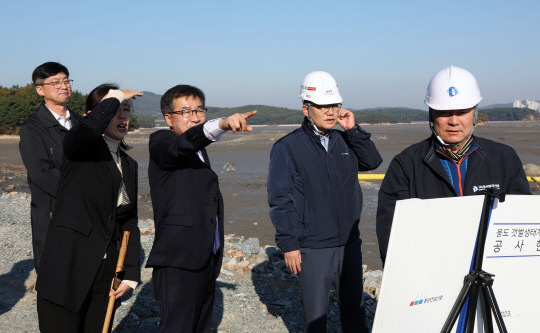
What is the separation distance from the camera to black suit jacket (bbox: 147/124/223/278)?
129 inches

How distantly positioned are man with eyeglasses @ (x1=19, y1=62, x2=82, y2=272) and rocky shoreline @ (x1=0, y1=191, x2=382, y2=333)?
156cm

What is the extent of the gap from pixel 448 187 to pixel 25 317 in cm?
445

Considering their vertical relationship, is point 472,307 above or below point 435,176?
below

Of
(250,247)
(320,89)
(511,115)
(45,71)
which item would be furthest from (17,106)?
(511,115)

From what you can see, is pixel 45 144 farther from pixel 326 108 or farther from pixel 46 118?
pixel 326 108

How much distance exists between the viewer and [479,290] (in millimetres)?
2287

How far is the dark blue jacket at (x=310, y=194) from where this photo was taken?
13.0ft

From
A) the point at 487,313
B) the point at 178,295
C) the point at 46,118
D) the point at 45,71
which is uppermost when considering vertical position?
the point at 45,71

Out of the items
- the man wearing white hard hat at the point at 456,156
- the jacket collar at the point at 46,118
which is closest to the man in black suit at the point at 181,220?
the man wearing white hard hat at the point at 456,156

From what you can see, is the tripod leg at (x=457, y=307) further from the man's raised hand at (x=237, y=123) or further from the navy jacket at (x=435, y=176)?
the man's raised hand at (x=237, y=123)

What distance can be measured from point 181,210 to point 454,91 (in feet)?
5.53

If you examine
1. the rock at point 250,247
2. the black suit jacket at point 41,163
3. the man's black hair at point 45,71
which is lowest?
the rock at point 250,247

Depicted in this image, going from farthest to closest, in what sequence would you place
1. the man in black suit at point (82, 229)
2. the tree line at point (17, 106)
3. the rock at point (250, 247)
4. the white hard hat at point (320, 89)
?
1. the tree line at point (17, 106)
2. the rock at point (250, 247)
3. the white hard hat at point (320, 89)
4. the man in black suit at point (82, 229)

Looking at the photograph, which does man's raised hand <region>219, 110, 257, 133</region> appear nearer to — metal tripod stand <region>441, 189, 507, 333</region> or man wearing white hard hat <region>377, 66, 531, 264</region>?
man wearing white hard hat <region>377, 66, 531, 264</region>
